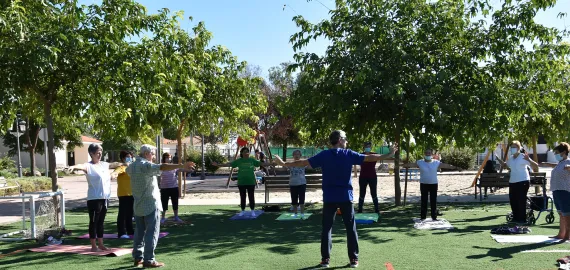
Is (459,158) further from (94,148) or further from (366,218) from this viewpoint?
(94,148)

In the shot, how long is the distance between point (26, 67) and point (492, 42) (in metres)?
10.4

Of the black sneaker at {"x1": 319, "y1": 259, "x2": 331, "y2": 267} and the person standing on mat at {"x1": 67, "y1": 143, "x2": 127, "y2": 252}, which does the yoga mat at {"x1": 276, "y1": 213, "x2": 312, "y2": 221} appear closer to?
the person standing on mat at {"x1": 67, "y1": 143, "x2": 127, "y2": 252}

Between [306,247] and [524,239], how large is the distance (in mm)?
3634

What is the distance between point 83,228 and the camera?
1116 centimetres

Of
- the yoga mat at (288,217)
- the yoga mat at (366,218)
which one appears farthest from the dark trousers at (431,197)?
the yoga mat at (288,217)

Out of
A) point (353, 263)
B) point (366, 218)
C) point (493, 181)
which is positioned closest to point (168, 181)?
point (366, 218)

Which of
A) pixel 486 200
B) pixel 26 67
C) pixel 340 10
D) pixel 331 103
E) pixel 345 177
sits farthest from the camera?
pixel 486 200

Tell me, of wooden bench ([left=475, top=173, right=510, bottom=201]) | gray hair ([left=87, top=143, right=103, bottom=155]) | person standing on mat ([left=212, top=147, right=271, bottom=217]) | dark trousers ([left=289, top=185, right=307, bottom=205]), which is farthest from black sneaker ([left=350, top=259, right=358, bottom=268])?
wooden bench ([left=475, top=173, right=510, bottom=201])

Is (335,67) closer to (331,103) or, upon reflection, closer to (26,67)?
(331,103)

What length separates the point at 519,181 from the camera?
10.5 m

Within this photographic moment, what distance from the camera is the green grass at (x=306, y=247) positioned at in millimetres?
7207

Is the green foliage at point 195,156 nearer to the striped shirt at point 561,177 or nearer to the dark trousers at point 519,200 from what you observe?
the dark trousers at point 519,200

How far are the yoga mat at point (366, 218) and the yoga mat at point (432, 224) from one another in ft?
2.96

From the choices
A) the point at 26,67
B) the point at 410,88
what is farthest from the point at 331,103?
the point at 26,67
